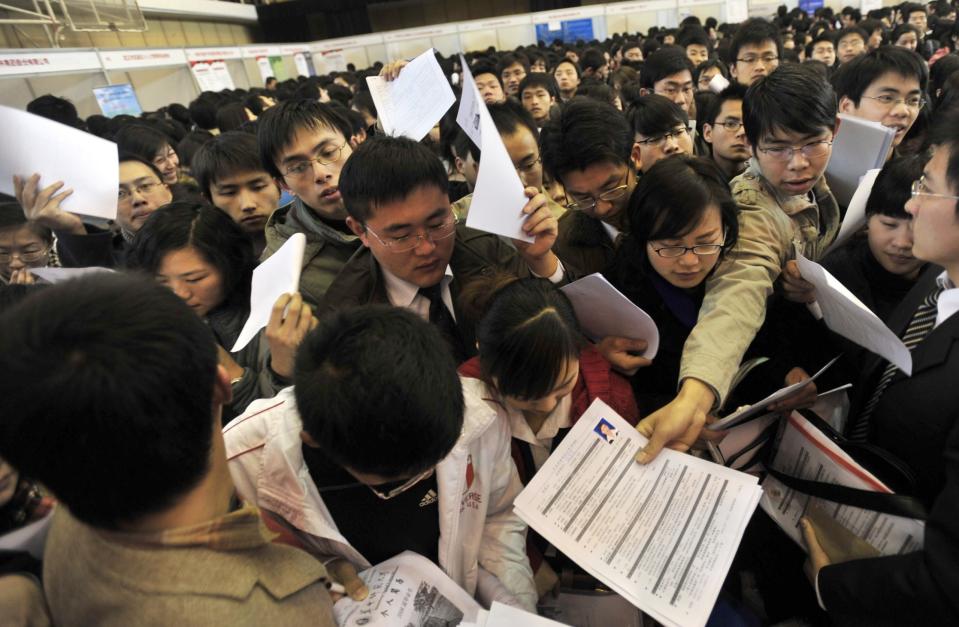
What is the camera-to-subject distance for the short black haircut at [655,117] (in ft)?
6.31

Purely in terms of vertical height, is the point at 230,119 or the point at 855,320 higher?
the point at 230,119

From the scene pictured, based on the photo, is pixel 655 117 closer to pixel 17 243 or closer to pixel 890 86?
pixel 890 86

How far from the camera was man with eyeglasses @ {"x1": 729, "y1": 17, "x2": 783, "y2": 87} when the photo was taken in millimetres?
3035

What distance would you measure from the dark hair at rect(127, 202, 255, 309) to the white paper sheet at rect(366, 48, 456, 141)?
1.96 ft

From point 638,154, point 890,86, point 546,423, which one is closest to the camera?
point 546,423

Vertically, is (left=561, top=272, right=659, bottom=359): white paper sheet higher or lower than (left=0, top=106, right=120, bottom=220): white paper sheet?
lower

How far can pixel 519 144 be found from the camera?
178 centimetres

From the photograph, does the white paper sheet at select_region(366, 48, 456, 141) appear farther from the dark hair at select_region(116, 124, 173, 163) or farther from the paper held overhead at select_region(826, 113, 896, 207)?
the dark hair at select_region(116, 124, 173, 163)

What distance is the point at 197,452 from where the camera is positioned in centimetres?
59

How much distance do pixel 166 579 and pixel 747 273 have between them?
4.16 feet

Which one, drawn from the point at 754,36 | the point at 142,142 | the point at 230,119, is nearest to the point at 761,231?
the point at 754,36

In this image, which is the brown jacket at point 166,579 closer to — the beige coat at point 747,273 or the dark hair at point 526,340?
the dark hair at point 526,340

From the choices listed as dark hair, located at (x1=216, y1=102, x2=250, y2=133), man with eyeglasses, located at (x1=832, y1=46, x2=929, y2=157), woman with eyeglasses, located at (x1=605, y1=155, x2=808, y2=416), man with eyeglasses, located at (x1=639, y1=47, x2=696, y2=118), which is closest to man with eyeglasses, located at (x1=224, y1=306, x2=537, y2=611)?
woman with eyeglasses, located at (x1=605, y1=155, x2=808, y2=416)

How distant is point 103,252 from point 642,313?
2165mm
